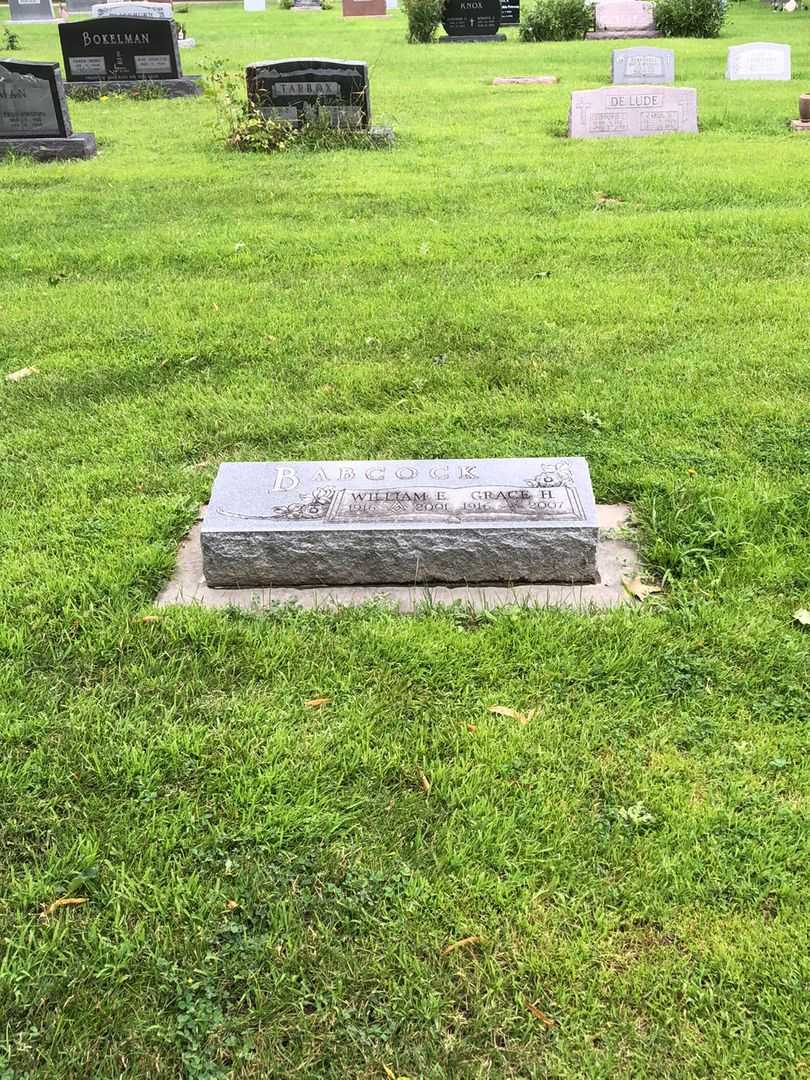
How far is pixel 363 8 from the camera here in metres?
30.3

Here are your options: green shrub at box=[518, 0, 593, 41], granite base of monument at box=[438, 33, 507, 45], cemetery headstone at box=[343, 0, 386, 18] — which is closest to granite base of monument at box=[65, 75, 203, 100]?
granite base of monument at box=[438, 33, 507, 45]

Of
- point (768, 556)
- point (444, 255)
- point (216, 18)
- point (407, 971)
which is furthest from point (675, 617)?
point (216, 18)

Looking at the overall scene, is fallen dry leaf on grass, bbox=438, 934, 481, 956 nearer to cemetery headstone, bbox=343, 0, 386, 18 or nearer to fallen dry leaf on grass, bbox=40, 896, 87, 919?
fallen dry leaf on grass, bbox=40, 896, 87, 919

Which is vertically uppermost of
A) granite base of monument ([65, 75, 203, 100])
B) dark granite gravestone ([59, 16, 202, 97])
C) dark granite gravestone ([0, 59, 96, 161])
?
dark granite gravestone ([59, 16, 202, 97])

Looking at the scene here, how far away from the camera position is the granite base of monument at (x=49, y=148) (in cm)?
1117

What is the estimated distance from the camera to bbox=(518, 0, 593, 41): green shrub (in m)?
22.0

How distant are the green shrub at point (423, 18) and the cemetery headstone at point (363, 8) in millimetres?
8906

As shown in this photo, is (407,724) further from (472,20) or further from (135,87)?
(472,20)

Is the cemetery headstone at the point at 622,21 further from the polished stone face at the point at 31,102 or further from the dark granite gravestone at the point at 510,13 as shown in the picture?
the polished stone face at the point at 31,102

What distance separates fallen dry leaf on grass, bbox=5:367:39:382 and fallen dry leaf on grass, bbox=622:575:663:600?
12.6ft

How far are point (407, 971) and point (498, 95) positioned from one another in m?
15.1

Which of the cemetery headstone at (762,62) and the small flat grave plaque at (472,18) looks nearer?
the cemetery headstone at (762,62)

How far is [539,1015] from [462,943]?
0.25 meters

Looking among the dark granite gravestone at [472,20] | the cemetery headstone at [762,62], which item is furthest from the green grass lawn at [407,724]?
the dark granite gravestone at [472,20]
